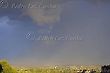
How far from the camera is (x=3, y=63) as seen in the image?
45.1 meters

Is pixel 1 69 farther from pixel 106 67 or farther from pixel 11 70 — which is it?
pixel 106 67

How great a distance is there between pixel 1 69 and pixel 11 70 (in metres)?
2.40

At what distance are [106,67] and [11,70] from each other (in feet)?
408

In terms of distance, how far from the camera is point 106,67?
166 meters

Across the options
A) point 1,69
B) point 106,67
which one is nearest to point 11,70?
point 1,69

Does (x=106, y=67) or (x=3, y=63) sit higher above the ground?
(x=106, y=67)

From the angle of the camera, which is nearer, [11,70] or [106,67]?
[11,70]

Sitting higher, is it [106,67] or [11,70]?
[106,67]

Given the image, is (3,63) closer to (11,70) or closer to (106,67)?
(11,70)

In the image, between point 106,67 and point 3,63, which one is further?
point 106,67

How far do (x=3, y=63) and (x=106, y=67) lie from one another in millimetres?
126692

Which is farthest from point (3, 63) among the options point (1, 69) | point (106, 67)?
point (106, 67)

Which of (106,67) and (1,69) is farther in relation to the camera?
(106,67)

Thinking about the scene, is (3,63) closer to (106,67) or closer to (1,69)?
(1,69)
